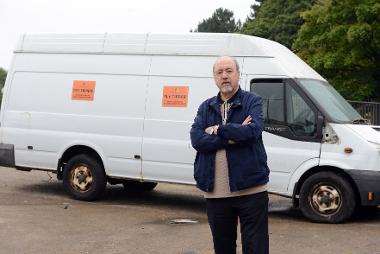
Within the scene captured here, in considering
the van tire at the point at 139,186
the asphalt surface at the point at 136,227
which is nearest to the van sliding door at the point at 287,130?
the asphalt surface at the point at 136,227

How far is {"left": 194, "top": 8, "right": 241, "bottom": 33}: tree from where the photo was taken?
96.3 m

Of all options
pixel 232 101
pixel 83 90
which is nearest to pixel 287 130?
pixel 83 90

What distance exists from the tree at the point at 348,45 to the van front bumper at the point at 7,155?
935 inches

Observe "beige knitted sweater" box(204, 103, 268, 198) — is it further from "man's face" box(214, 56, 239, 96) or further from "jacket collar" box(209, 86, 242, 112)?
"man's face" box(214, 56, 239, 96)

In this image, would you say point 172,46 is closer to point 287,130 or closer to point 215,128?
point 287,130

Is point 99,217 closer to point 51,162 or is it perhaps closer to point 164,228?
point 164,228

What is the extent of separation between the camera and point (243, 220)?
4297mm

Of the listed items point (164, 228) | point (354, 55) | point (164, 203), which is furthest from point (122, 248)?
point (354, 55)

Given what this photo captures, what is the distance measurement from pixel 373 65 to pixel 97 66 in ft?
85.1

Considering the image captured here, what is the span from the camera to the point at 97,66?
1019 cm

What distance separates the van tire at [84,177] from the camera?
10109mm

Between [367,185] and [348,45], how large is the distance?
25.9 meters

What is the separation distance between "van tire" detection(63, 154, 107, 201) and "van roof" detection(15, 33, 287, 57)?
177 centimetres

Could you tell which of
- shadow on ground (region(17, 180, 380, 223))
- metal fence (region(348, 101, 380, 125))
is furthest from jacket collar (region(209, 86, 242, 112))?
metal fence (region(348, 101, 380, 125))
